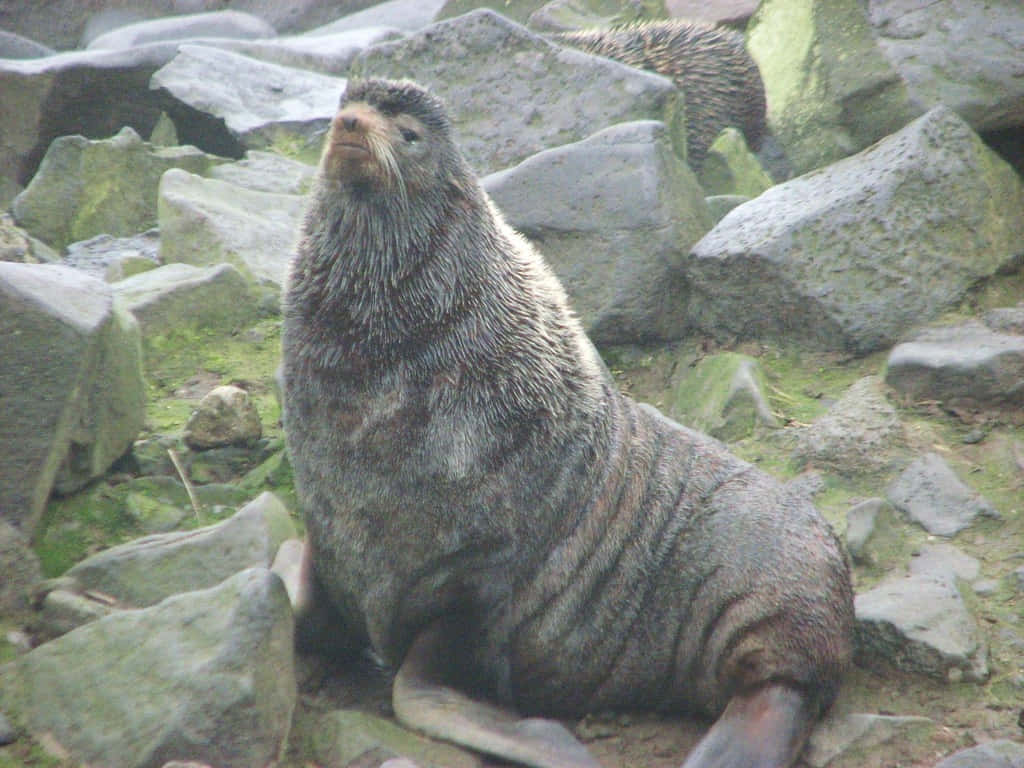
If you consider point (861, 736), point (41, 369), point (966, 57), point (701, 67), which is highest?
point (966, 57)

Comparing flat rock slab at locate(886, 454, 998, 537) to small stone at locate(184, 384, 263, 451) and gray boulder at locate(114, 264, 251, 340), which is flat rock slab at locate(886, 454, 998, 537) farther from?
gray boulder at locate(114, 264, 251, 340)

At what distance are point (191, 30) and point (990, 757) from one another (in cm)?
1324

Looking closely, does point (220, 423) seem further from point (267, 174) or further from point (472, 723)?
point (267, 174)

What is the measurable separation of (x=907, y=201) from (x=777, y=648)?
107 inches

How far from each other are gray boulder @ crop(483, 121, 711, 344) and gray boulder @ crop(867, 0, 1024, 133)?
5.45ft

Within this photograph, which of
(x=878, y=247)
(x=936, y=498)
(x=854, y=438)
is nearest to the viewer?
(x=936, y=498)

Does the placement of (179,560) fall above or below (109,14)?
below

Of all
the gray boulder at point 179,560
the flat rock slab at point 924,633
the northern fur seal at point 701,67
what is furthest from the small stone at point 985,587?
the northern fur seal at point 701,67

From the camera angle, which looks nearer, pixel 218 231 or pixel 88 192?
pixel 218 231

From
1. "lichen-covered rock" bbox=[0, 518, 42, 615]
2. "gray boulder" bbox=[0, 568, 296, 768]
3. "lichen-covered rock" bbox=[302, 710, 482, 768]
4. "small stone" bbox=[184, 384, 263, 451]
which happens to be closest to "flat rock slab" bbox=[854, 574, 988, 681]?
"lichen-covered rock" bbox=[302, 710, 482, 768]

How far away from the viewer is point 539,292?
403cm

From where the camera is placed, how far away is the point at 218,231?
672 centimetres

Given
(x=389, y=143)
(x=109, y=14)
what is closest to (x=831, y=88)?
(x=389, y=143)

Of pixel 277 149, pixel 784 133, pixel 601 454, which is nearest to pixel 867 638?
pixel 601 454
